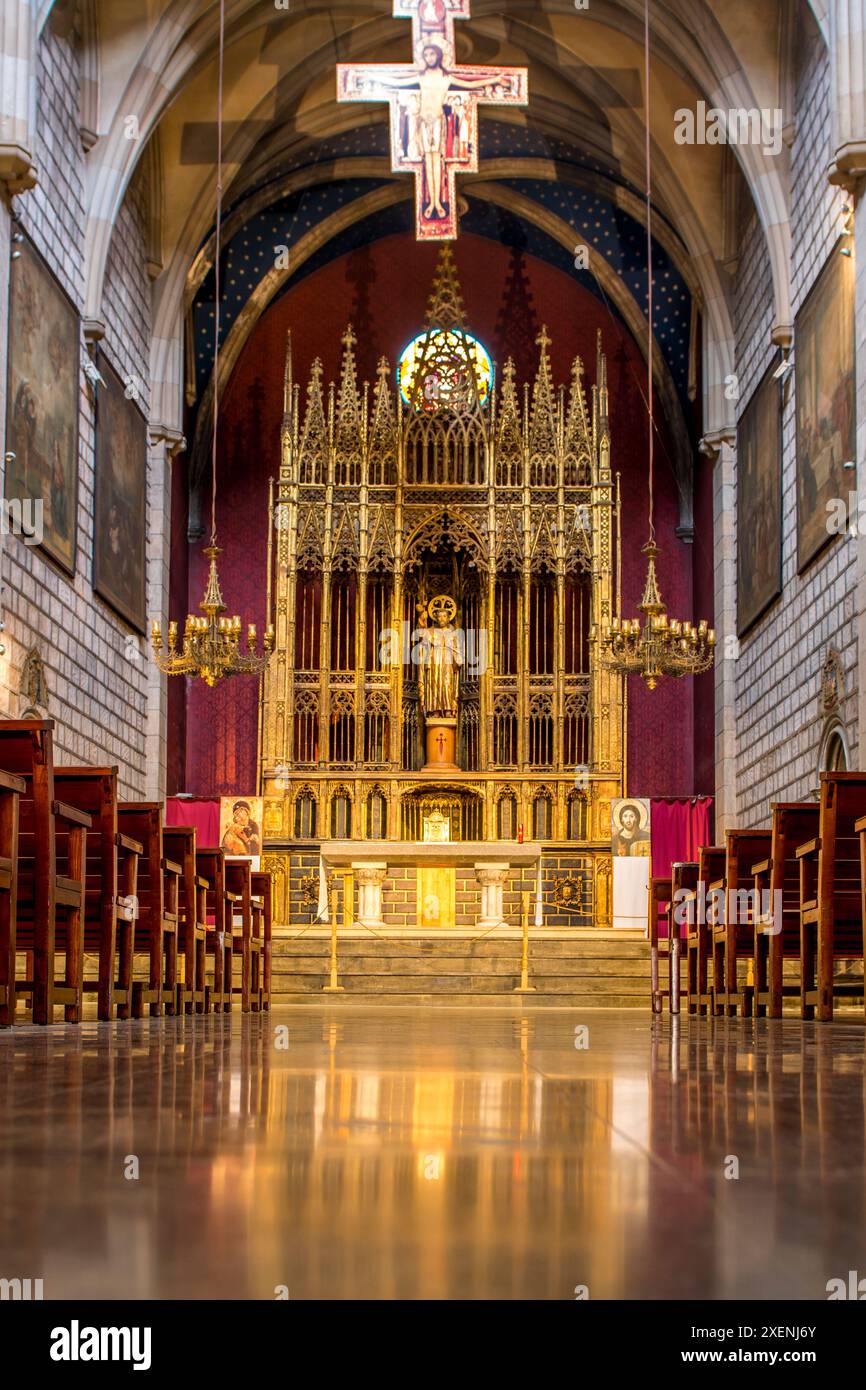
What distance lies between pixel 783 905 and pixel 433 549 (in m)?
13.0

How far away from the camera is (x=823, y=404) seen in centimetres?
1434

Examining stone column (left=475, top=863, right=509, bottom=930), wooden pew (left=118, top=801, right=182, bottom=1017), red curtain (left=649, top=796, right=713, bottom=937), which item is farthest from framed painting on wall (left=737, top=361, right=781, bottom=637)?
wooden pew (left=118, top=801, right=182, bottom=1017)

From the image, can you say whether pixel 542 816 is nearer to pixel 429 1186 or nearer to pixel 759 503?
pixel 759 503

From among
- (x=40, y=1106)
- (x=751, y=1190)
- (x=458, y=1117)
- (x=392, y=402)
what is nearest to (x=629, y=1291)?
(x=751, y=1190)

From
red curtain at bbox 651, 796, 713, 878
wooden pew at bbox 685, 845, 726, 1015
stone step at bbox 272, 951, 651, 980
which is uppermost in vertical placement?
red curtain at bbox 651, 796, 713, 878

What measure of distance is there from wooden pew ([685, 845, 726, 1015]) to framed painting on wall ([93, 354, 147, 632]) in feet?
28.3

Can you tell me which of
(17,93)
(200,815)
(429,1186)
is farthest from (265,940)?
(429,1186)

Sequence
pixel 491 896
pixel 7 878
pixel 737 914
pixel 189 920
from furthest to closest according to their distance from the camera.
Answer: pixel 491 896 < pixel 189 920 < pixel 737 914 < pixel 7 878

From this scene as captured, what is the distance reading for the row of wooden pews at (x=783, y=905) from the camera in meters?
7.05

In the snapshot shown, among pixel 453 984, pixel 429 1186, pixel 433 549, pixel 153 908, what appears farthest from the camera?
pixel 433 549

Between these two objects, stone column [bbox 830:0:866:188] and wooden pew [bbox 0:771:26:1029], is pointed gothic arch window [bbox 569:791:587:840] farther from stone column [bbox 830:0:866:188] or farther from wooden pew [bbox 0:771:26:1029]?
wooden pew [bbox 0:771:26:1029]

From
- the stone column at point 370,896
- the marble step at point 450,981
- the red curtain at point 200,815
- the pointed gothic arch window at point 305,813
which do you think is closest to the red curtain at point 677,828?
the pointed gothic arch window at point 305,813

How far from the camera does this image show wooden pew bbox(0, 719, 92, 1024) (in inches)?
232

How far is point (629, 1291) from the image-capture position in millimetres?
793
